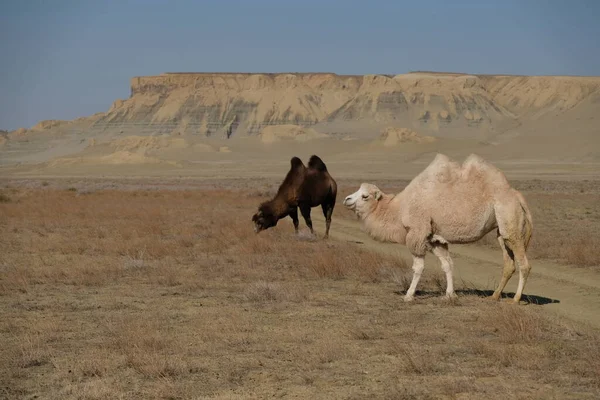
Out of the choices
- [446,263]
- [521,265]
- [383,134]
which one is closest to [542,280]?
[521,265]

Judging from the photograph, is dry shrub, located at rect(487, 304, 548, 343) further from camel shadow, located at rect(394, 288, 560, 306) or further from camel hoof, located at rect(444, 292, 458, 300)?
camel shadow, located at rect(394, 288, 560, 306)

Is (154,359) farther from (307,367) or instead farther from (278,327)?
(278,327)

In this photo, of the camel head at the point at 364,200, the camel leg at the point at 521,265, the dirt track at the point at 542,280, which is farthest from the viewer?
the camel head at the point at 364,200

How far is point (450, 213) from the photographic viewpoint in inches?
464

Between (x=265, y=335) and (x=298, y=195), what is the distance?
451 inches

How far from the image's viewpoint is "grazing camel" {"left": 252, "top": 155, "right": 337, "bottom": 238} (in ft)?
67.2

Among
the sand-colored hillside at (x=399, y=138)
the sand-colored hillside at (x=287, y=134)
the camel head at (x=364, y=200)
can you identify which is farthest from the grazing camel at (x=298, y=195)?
the sand-colored hillside at (x=287, y=134)

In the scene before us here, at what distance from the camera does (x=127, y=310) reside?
1149cm

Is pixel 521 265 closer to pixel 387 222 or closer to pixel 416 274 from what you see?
pixel 416 274

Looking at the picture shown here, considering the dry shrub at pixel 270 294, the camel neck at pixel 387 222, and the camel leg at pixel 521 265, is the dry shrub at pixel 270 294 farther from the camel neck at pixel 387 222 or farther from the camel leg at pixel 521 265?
the camel leg at pixel 521 265

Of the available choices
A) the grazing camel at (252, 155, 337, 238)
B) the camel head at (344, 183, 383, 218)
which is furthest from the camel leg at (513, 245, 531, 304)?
the grazing camel at (252, 155, 337, 238)

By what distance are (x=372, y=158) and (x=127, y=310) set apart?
128 metres

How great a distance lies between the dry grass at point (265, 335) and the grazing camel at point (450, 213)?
2.55ft

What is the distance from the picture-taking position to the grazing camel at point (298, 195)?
20.5 m
